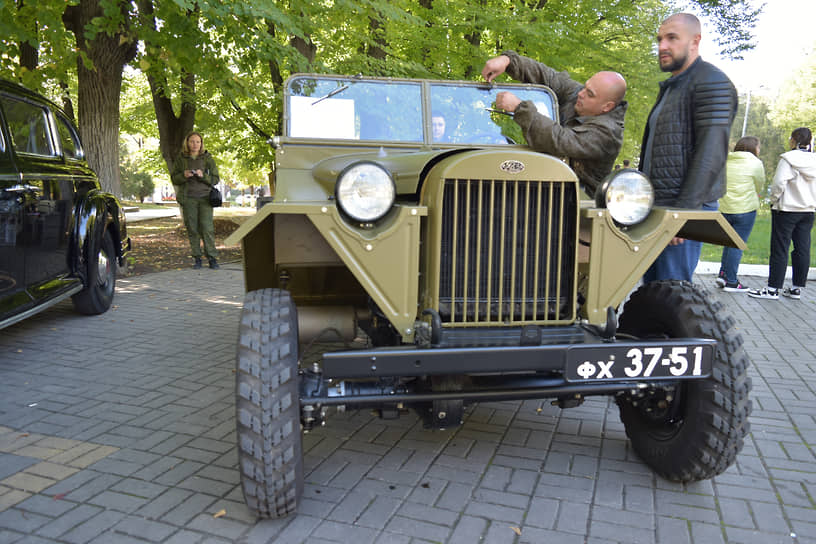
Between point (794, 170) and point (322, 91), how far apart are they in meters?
6.28

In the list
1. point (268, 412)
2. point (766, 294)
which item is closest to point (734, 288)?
point (766, 294)

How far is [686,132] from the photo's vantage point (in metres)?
3.38

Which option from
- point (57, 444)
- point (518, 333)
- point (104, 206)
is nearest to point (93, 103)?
point (104, 206)

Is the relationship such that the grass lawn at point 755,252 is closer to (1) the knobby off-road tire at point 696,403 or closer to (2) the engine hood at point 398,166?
(1) the knobby off-road tire at point 696,403

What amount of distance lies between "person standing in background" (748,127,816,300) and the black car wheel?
7786 mm

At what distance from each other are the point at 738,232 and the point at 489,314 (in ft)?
23.1

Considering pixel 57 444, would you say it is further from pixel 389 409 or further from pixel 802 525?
pixel 802 525

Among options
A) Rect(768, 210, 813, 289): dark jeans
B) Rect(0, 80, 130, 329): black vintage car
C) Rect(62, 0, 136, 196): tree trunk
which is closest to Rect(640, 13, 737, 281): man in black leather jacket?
Rect(0, 80, 130, 329): black vintage car

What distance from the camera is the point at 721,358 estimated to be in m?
2.72

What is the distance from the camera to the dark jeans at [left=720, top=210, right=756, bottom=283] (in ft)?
25.7

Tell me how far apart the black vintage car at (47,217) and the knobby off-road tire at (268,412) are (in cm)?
277

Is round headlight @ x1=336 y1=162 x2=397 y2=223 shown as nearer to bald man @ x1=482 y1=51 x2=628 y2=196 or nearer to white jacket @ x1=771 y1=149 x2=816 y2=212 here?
bald man @ x1=482 y1=51 x2=628 y2=196

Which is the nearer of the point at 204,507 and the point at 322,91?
the point at 204,507

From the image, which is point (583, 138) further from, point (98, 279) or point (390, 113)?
point (98, 279)
